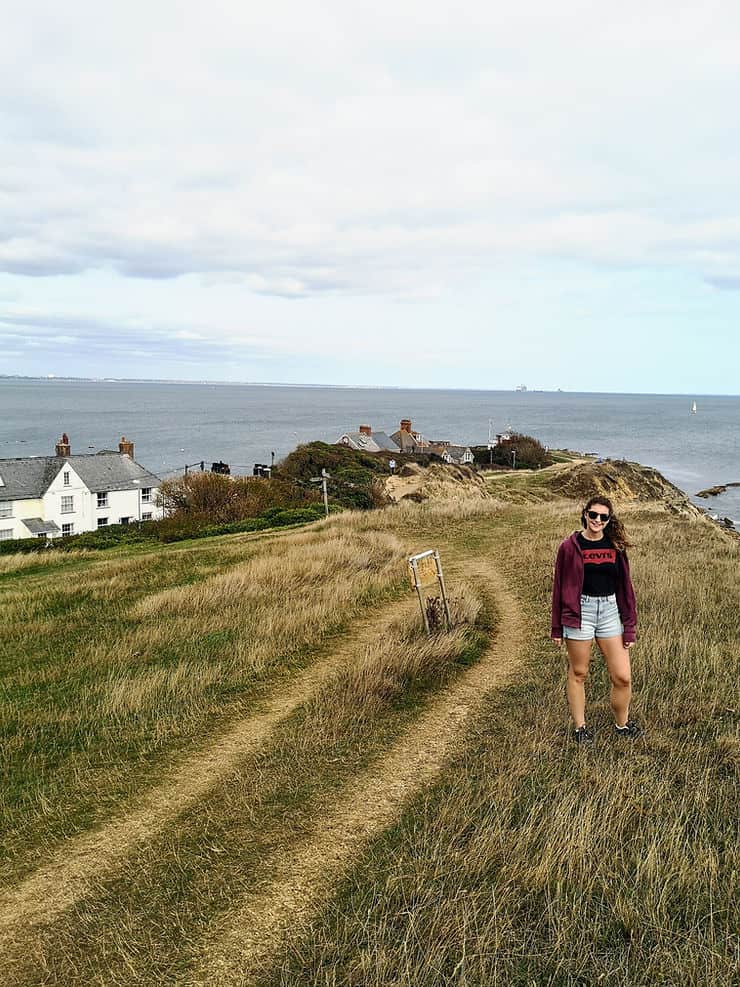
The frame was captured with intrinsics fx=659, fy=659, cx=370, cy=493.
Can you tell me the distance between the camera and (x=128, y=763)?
20.8ft

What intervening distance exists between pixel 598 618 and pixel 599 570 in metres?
0.44

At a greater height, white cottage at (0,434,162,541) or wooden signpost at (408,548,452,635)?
wooden signpost at (408,548,452,635)

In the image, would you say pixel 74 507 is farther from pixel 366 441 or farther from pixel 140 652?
pixel 140 652

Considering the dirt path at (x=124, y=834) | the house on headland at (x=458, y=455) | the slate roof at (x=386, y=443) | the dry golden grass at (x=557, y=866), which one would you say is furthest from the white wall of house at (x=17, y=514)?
the dry golden grass at (x=557, y=866)

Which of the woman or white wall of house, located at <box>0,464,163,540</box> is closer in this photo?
the woman

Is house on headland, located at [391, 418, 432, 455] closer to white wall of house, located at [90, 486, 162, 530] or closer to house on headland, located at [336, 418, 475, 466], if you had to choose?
house on headland, located at [336, 418, 475, 466]

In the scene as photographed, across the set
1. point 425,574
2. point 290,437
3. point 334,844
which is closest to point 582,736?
point 334,844

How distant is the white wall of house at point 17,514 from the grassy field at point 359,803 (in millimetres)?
37674

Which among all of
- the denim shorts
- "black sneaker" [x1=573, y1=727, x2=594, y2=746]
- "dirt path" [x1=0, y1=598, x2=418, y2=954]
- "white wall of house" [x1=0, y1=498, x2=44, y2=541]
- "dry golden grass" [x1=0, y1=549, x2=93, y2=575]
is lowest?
"white wall of house" [x1=0, y1=498, x2=44, y2=541]

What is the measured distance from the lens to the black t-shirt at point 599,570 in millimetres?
6016

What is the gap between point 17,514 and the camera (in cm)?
4419

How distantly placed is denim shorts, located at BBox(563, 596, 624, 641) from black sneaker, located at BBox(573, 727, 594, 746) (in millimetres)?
982

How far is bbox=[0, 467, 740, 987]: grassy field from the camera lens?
4.00m

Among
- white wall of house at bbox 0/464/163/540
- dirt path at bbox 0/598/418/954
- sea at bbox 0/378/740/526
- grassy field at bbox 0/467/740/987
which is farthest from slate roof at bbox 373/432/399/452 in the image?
dirt path at bbox 0/598/418/954
